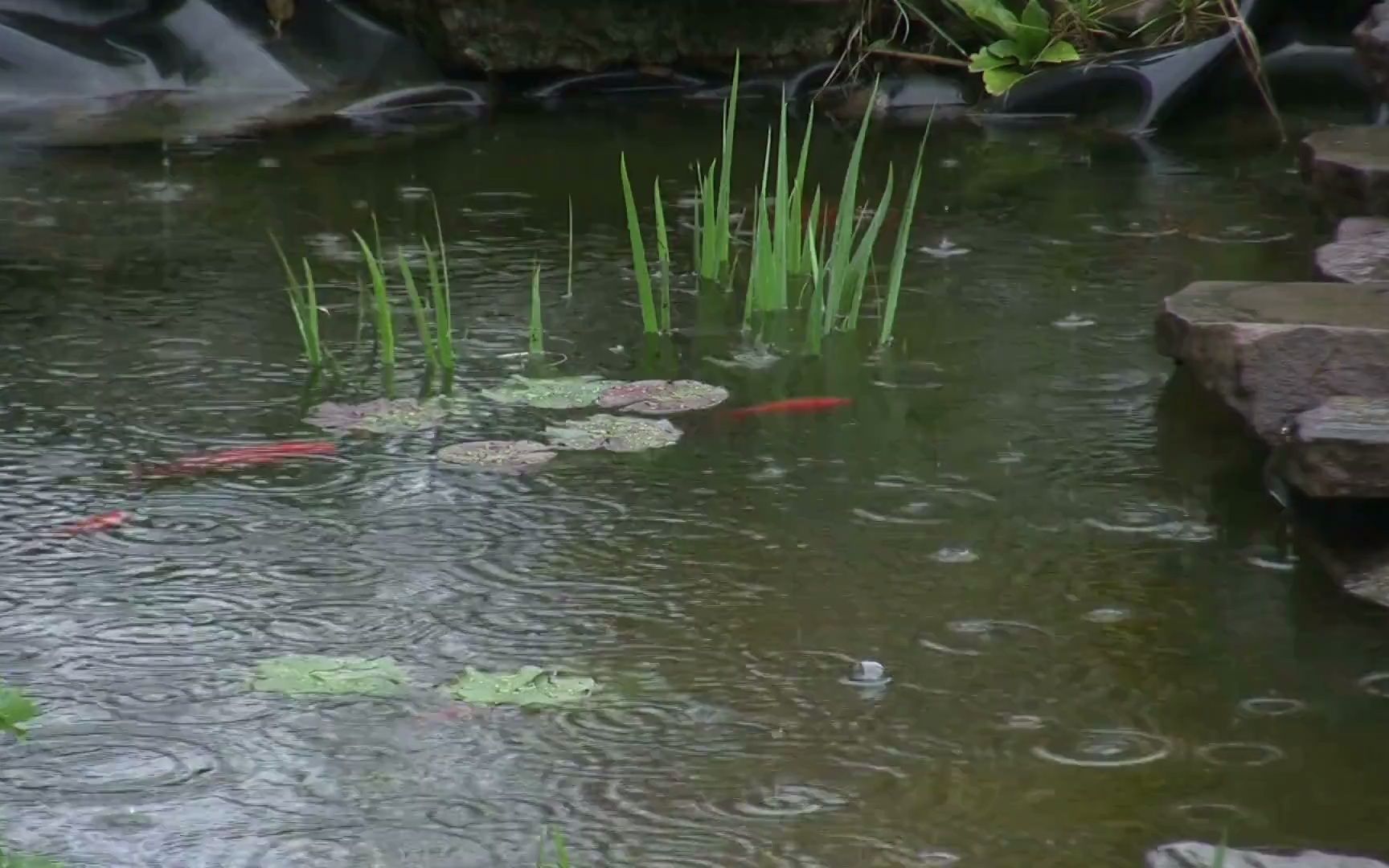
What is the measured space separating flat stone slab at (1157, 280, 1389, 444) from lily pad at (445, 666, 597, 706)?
123 centimetres

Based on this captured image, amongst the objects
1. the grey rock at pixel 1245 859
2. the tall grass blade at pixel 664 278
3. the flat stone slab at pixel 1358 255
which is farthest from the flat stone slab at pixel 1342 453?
the tall grass blade at pixel 664 278

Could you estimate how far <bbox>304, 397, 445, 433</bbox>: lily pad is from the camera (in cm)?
357

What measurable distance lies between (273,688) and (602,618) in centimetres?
48

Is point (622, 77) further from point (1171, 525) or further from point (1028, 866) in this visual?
point (1028, 866)

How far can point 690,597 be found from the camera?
9.34ft

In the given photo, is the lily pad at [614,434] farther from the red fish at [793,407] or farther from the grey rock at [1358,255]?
the grey rock at [1358,255]

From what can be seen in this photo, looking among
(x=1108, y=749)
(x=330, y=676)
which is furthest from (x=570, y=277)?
(x=1108, y=749)

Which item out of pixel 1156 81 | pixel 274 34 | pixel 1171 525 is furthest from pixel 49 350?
pixel 1156 81

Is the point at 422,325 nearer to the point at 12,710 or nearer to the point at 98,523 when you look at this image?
the point at 98,523

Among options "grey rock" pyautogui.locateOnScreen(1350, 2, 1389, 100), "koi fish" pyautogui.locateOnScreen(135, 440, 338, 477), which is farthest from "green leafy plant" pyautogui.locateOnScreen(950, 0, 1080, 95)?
"koi fish" pyautogui.locateOnScreen(135, 440, 338, 477)

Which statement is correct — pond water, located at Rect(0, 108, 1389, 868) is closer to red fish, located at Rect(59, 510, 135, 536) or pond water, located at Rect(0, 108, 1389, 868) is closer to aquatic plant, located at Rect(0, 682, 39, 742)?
red fish, located at Rect(59, 510, 135, 536)

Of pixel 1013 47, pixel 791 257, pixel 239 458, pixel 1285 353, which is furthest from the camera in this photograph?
pixel 1013 47

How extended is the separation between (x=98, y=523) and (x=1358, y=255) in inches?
Result: 99.0

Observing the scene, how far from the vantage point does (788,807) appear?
2252mm
